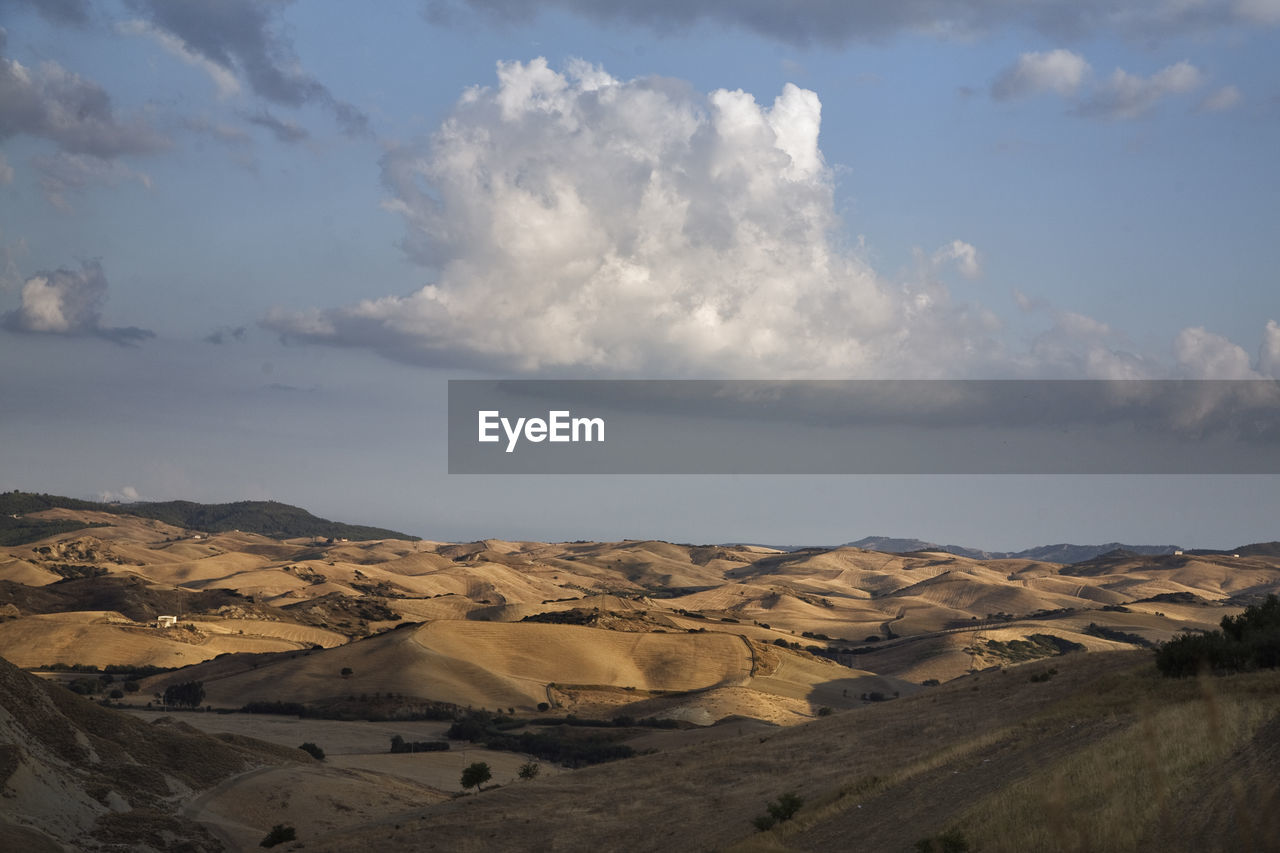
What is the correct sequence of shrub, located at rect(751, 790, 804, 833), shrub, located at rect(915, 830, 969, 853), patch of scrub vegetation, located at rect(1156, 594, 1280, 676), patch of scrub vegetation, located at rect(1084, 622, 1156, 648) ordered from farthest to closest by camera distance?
patch of scrub vegetation, located at rect(1084, 622, 1156, 648)
patch of scrub vegetation, located at rect(1156, 594, 1280, 676)
shrub, located at rect(751, 790, 804, 833)
shrub, located at rect(915, 830, 969, 853)

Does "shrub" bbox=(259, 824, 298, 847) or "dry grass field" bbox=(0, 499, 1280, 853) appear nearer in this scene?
"dry grass field" bbox=(0, 499, 1280, 853)

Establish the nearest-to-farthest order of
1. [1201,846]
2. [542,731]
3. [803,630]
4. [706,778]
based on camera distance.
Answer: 1. [1201,846]
2. [706,778]
3. [542,731]
4. [803,630]

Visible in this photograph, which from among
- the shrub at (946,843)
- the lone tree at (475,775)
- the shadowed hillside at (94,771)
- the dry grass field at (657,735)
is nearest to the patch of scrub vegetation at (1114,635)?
the dry grass field at (657,735)

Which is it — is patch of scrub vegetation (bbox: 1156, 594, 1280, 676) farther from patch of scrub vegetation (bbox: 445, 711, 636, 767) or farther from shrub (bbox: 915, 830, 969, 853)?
patch of scrub vegetation (bbox: 445, 711, 636, 767)

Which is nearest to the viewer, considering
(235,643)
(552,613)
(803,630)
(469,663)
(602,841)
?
(602,841)

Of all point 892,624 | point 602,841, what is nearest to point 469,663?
point 602,841

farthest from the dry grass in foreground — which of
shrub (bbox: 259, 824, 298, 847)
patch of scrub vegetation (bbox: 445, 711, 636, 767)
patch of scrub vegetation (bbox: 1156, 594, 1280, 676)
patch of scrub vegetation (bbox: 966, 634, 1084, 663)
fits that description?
patch of scrub vegetation (bbox: 966, 634, 1084, 663)

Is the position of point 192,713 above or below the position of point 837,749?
below

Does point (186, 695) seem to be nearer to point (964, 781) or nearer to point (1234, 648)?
point (964, 781)

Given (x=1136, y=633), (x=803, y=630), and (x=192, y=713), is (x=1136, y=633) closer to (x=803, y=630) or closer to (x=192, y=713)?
(x=803, y=630)
